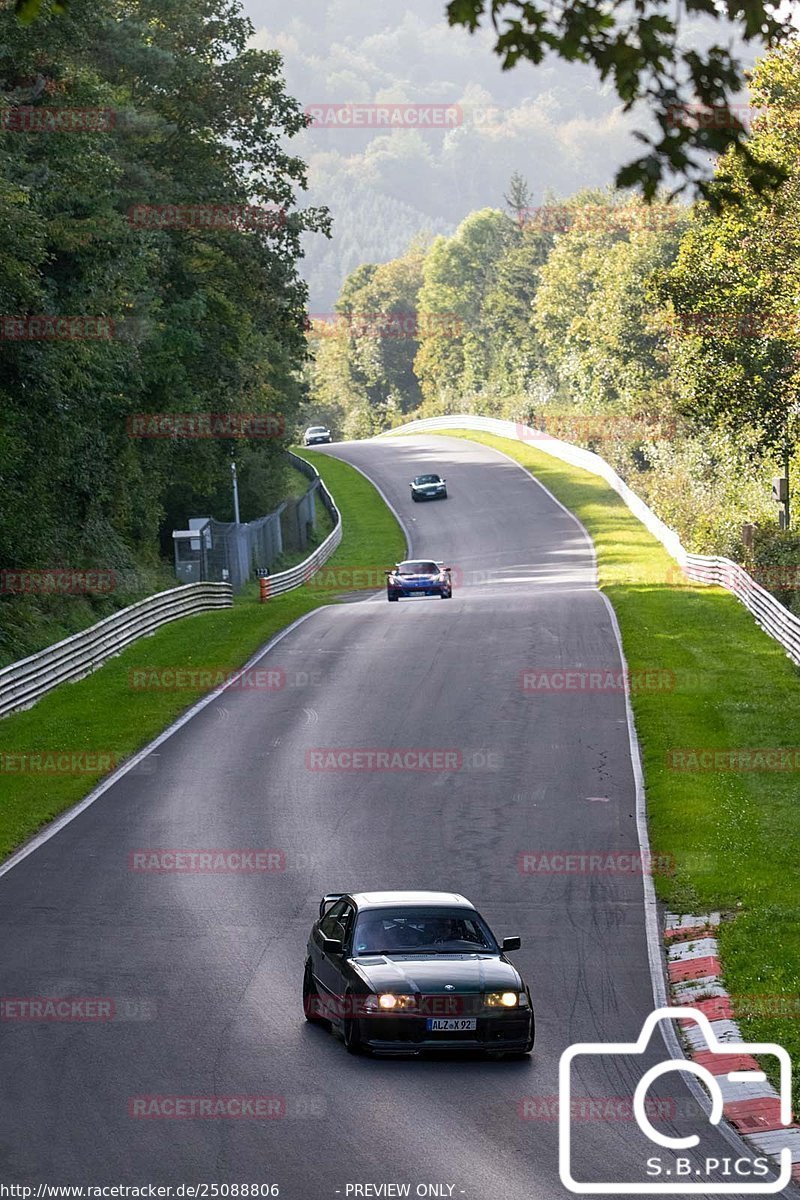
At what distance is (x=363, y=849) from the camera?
20.3 m

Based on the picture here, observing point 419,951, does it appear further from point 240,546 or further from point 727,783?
point 240,546

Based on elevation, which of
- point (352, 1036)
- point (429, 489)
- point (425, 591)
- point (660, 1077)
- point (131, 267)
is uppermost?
point (131, 267)

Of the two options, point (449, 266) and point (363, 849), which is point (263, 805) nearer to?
point (363, 849)

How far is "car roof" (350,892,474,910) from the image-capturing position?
14125mm

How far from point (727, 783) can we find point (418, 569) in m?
26.4

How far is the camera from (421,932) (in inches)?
546

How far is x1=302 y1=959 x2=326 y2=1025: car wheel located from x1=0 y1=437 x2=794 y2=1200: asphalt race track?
13cm

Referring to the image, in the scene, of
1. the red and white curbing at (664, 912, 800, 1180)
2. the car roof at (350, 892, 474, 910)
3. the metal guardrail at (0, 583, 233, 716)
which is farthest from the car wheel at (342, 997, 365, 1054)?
the metal guardrail at (0, 583, 233, 716)

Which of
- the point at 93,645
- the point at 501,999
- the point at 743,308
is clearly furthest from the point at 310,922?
the point at 743,308

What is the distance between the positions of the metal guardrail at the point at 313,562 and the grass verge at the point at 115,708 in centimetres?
94

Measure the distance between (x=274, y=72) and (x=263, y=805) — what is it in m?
37.2

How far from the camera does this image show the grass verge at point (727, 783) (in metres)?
15.5

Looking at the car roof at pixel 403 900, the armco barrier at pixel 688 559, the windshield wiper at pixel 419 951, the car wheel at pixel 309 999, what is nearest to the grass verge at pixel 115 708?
the car wheel at pixel 309 999

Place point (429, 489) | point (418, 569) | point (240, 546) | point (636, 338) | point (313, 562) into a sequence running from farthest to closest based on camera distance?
1. point (636, 338)
2. point (429, 489)
3. point (313, 562)
4. point (240, 546)
5. point (418, 569)
